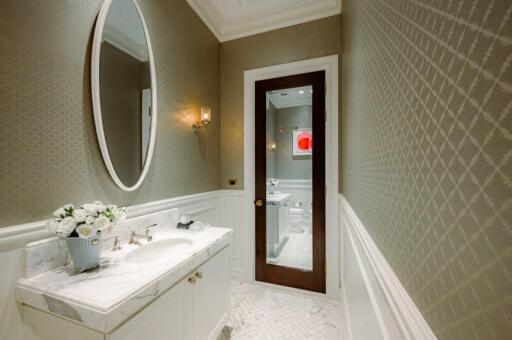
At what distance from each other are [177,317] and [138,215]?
2.35 ft

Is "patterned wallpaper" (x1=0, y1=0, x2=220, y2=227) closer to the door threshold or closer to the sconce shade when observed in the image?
the sconce shade

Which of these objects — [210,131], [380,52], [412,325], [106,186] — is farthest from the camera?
[210,131]

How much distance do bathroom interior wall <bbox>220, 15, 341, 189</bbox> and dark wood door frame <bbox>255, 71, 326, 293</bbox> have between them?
0.66 feet

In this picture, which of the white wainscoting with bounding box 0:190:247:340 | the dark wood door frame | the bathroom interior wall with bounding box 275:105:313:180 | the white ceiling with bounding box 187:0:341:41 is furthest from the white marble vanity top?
the white ceiling with bounding box 187:0:341:41

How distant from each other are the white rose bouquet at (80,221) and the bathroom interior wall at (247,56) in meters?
1.58

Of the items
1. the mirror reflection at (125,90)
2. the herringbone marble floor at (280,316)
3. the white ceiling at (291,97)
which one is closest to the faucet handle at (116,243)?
the mirror reflection at (125,90)

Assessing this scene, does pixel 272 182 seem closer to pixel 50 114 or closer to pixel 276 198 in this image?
pixel 276 198

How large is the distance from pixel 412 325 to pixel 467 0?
49cm

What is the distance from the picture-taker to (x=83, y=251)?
968 mm

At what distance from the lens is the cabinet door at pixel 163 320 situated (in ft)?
2.74

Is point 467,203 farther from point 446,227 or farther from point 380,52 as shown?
point 380,52

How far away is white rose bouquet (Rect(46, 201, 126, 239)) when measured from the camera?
3.06 feet

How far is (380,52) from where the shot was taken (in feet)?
2.16

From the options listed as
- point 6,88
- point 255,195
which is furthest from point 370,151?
point 255,195
